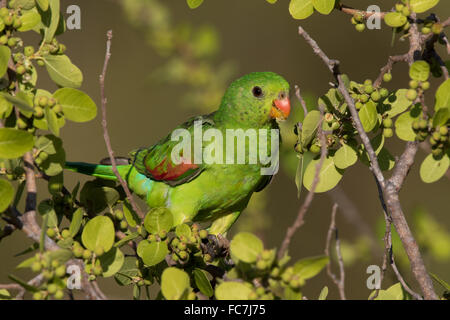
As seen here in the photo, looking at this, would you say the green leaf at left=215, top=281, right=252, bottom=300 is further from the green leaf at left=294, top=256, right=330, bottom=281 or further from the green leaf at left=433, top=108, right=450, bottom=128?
the green leaf at left=433, top=108, right=450, bottom=128

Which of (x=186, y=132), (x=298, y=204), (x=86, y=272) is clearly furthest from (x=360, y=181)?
(x=86, y=272)

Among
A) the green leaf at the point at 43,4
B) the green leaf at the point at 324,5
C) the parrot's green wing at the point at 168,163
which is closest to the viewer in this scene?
the green leaf at the point at 43,4

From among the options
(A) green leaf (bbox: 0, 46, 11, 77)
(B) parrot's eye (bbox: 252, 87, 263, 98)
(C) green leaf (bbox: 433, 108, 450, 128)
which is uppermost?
(A) green leaf (bbox: 0, 46, 11, 77)

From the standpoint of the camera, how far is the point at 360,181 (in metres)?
7.80

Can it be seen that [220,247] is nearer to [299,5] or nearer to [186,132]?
[186,132]

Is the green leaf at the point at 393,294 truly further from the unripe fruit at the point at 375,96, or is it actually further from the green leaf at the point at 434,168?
the unripe fruit at the point at 375,96

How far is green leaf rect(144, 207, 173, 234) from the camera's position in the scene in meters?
2.29

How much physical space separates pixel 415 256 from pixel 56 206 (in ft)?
5.01

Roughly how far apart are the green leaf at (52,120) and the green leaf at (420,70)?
1.33 meters

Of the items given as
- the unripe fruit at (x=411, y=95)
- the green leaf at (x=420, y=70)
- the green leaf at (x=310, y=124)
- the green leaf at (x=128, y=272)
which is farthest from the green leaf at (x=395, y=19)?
the green leaf at (x=128, y=272)

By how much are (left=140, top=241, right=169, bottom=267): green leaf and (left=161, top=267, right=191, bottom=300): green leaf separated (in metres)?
0.39

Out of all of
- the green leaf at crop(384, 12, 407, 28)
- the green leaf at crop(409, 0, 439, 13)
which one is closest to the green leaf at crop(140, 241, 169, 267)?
the green leaf at crop(384, 12, 407, 28)

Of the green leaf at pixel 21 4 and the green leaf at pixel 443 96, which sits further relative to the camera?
the green leaf at pixel 21 4

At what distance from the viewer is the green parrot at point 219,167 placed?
10.4 ft
